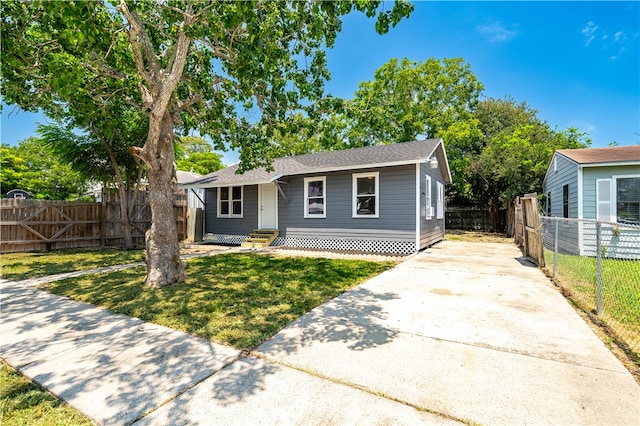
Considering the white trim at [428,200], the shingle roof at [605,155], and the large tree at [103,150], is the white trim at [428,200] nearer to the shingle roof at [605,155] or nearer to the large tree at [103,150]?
the shingle roof at [605,155]

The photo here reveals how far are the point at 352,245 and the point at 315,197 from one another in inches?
96.6

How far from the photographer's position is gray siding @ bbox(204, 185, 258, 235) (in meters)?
13.3

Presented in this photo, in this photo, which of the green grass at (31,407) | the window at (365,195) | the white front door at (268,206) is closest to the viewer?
the green grass at (31,407)

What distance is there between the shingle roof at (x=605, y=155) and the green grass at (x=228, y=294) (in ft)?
25.0

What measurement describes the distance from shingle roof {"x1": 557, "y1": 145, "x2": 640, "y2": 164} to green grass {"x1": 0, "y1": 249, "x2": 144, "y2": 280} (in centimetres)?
1423

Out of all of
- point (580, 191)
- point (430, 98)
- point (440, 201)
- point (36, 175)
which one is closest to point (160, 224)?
point (440, 201)

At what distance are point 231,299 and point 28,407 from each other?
8.96 feet

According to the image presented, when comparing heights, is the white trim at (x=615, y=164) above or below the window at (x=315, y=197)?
above

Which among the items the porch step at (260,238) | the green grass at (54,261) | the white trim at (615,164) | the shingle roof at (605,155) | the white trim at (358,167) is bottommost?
the green grass at (54,261)

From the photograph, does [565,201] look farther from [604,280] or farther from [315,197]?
[315,197]

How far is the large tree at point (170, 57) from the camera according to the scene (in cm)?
438

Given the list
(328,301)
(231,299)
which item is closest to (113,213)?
(231,299)

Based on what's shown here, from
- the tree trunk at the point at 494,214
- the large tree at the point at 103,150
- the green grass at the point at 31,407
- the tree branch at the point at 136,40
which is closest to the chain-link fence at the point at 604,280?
the green grass at the point at 31,407

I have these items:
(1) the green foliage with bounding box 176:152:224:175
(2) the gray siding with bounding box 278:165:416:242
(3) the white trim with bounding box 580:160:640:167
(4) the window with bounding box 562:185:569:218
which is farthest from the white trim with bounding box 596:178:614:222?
(1) the green foliage with bounding box 176:152:224:175
